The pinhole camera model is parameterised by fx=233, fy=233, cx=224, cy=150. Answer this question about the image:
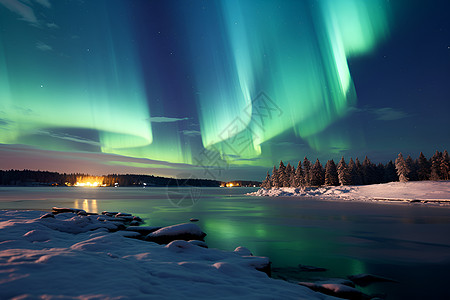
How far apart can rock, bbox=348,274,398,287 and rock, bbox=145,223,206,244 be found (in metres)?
9.35

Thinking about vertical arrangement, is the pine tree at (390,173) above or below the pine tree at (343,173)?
below

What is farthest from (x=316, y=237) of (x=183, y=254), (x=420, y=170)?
(x=420, y=170)

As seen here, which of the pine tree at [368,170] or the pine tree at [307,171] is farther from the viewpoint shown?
the pine tree at [368,170]

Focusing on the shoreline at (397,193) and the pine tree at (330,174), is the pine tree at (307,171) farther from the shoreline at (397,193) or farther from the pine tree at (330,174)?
the shoreline at (397,193)

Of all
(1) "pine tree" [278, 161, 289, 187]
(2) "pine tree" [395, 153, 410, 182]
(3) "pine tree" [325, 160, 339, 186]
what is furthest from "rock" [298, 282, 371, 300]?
(1) "pine tree" [278, 161, 289, 187]

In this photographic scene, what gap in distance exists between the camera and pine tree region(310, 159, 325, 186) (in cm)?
8119

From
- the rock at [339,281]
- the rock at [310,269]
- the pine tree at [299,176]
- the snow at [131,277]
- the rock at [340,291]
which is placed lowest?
the pine tree at [299,176]

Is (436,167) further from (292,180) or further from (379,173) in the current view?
(292,180)

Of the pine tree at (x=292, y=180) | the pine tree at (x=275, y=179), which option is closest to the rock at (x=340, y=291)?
the pine tree at (x=292, y=180)

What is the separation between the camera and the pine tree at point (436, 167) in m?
72.4

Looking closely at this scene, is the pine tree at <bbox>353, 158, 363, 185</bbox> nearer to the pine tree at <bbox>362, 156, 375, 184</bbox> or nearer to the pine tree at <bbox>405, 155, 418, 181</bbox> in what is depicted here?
the pine tree at <bbox>362, 156, 375, 184</bbox>

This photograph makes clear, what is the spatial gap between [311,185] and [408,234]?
68.1 m

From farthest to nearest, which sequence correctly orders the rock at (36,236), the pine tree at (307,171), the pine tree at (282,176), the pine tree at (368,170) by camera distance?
the pine tree at (282,176) → the pine tree at (368,170) → the pine tree at (307,171) → the rock at (36,236)

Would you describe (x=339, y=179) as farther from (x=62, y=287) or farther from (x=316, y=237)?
(x=62, y=287)
